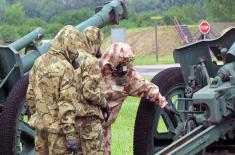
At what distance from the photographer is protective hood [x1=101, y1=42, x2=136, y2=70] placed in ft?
20.9

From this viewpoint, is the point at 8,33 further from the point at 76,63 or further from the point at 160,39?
the point at 76,63

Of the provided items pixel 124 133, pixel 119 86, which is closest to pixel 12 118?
pixel 119 86

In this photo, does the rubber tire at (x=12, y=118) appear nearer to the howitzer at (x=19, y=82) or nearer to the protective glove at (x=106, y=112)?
the howitzer at (x=19, y=82)

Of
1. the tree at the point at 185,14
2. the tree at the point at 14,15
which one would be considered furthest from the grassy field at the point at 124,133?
the tree at the point at 14,15

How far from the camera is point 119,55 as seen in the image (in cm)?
637

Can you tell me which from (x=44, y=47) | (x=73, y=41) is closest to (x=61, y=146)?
(x=73, y=41)

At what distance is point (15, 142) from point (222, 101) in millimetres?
2024

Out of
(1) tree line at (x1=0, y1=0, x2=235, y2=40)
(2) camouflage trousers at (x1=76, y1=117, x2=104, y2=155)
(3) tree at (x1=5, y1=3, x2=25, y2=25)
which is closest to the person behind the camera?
(2) camouflage trousers at (x1=76, y1=117, x2=104, y2=155)

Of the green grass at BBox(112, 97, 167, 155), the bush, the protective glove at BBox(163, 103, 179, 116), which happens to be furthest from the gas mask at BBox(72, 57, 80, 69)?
the bush

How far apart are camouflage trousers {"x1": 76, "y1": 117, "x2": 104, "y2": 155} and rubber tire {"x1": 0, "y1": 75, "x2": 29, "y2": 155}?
104 centimetres

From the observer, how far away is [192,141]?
5.71m

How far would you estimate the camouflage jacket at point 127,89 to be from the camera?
6.50 meters

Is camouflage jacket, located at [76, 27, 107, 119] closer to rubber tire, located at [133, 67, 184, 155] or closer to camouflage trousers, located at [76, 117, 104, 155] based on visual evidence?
camouflage trousers, located at [76, 117, 104, 155]

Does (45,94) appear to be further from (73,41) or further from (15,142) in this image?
(15,142)
